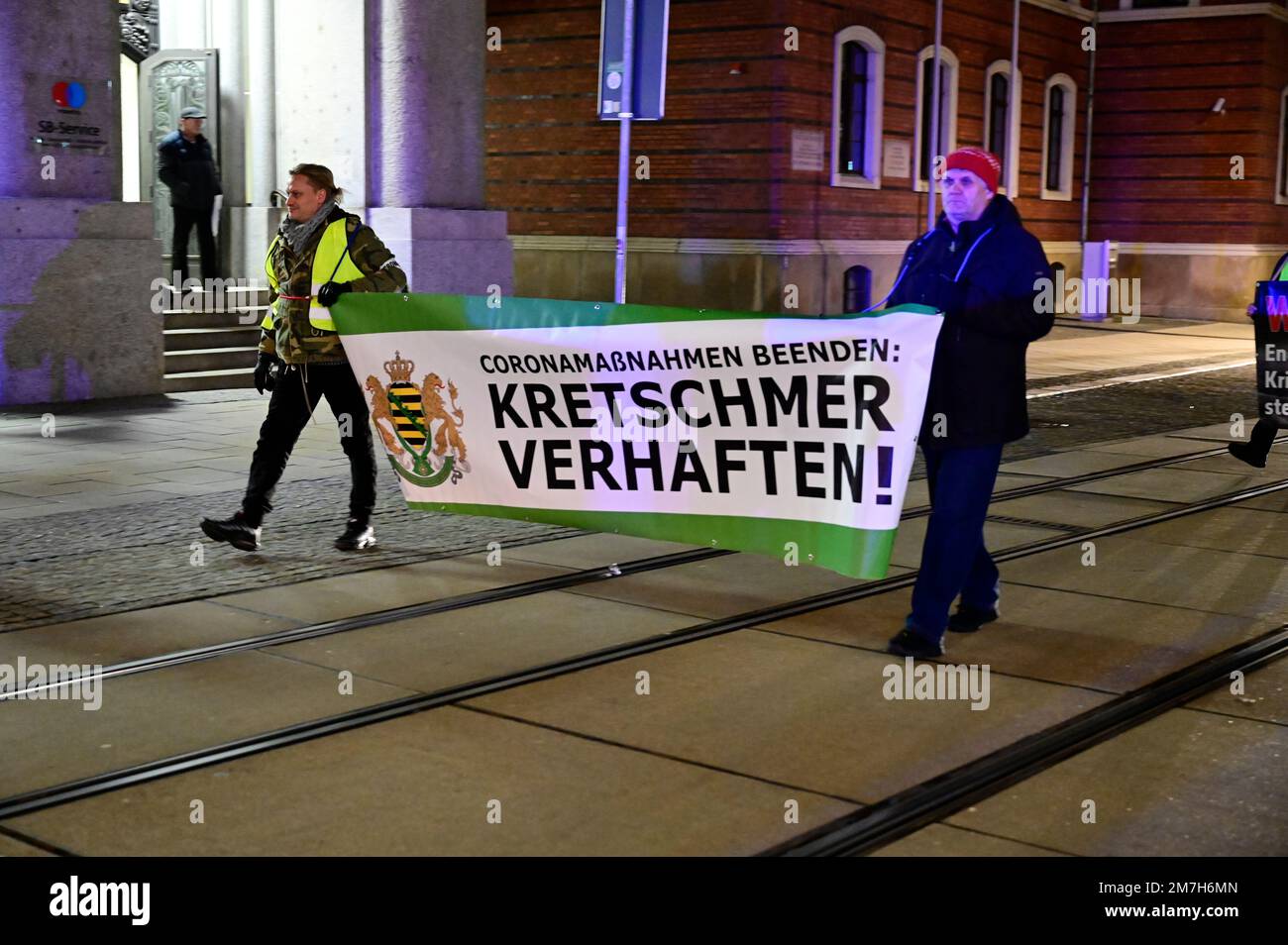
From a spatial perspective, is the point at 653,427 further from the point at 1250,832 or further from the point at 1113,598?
the point at 1250,832

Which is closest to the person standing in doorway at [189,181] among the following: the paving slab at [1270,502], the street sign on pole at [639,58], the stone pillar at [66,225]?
the stone pillar at [66,225]

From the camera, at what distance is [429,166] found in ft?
61.0

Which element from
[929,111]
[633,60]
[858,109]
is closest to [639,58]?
[633,60]

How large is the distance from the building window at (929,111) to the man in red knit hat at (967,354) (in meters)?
22.3

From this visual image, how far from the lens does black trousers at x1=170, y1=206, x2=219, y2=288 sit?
18156mm

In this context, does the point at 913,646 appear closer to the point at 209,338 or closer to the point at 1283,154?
the point at 209,338

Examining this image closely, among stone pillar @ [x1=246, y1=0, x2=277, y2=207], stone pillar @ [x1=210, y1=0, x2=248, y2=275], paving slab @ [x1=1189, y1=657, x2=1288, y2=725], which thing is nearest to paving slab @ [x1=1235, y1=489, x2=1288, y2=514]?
paving slab @ [x1=1189, y1=657, x2=1288, y2=725]

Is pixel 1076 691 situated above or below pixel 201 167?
below

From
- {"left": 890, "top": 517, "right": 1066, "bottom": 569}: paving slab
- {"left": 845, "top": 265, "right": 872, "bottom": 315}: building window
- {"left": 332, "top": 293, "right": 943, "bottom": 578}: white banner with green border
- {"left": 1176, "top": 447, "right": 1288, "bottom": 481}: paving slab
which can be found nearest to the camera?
{"left": 332, "top": 293, "right": 943, "bottom": 578}: white banner with green border

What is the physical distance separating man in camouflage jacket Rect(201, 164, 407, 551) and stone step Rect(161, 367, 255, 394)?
7552 millimetres

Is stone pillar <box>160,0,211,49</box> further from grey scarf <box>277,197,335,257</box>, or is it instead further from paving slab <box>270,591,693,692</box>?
paving slab <box>270,591,693,692</box>

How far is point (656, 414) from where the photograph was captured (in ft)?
26.4
